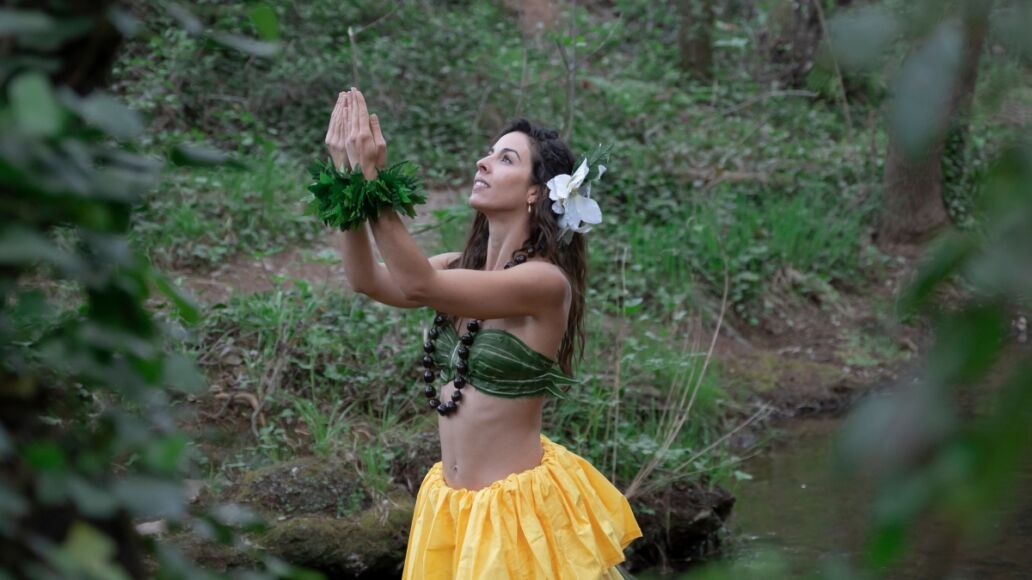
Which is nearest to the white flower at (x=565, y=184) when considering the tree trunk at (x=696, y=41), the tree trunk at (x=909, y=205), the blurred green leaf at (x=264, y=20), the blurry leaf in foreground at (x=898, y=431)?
the blurred green leaf at (x=264, y=20)

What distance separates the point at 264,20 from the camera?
1.12 m

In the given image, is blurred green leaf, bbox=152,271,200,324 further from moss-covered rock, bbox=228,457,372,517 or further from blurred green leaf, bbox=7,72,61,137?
moss-covered rock, bbox=228,457,372,517

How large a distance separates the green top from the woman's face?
383mm

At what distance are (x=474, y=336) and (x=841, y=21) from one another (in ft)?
8.43

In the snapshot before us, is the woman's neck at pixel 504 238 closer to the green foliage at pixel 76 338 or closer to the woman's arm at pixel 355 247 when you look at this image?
the woman's arm at pixel 355 247

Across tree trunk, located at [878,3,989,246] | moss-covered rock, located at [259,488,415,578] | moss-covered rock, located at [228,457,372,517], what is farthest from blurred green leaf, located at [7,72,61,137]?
tree trunk, located at [878,3,989,246]

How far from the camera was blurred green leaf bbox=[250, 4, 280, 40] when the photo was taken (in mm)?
1117

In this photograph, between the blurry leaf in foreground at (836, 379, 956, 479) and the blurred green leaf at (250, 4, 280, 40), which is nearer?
the blurry leaf in foreground at (836, 379, 956, 479)

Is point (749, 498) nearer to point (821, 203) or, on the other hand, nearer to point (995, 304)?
point (821, 203)

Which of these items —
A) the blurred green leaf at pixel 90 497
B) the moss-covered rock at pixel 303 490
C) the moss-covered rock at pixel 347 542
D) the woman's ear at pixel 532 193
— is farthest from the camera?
the moss-covered rock at pixel 303 490

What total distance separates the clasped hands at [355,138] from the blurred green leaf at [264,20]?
180 cm

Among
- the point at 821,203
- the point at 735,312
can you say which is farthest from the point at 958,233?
the point at 821,203

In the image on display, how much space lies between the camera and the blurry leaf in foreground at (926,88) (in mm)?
780

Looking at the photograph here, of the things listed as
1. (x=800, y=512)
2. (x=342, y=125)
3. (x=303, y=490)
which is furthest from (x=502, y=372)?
(x=800, y=512)
